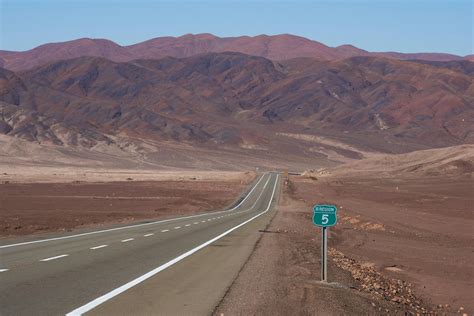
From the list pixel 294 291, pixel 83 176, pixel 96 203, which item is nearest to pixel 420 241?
pixel 294 291

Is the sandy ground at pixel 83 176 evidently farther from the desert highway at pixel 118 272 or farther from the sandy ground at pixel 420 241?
the desert highway at pixel 118 272

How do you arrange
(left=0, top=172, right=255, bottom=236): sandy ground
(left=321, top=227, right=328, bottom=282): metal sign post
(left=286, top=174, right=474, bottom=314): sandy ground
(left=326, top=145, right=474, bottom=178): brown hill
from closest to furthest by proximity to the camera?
1. (left=321, top=227, right=328, bottom=282): metal sign post
2. (left=286, top=174, right=474, bottom=314): sandy ground
3. (left=0, top=172, right=255, bottom=236): sandy ground
4. (left=326, top=145, right=474, bottom=178): brown hill

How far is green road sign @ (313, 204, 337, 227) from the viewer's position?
13828mm

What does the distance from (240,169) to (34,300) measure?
159m

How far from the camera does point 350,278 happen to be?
53.3ft

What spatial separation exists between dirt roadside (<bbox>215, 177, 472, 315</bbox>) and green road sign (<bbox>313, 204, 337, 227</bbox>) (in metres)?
1.21

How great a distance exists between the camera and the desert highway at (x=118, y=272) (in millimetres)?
11312

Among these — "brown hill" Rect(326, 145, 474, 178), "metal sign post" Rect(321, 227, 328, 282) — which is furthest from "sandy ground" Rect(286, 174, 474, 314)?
"brown hill" Rect(326, 145, 474, 178)

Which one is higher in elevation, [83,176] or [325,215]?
[325,215]

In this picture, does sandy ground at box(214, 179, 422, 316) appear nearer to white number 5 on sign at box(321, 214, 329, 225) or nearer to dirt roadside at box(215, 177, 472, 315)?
dirt roadside at box(215, 177, 472, 315)

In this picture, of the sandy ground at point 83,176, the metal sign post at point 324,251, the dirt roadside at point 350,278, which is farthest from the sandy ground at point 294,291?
the sandy ground at point 83,176

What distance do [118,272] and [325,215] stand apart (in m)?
4.60

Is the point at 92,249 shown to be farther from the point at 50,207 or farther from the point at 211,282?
the point at 50,207

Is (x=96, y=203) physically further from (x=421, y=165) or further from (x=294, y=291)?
(x=421, y=165)
